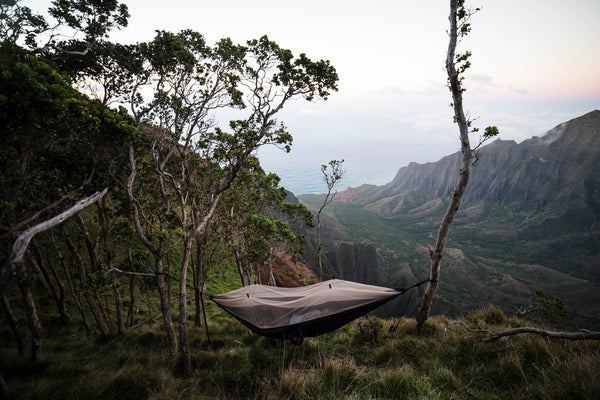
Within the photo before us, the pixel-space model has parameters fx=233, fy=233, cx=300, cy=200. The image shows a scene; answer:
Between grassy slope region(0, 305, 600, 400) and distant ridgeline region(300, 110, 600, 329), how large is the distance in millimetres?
44982

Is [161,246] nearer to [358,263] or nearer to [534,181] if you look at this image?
[358,263]

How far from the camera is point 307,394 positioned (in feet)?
11.0

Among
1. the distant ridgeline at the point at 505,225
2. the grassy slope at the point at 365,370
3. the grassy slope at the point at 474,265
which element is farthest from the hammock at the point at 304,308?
the distant ridgeline at the point at 505,225

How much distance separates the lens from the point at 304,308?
5.59 meters

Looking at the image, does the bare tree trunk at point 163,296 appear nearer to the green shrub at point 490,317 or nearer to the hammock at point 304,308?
the hammock at point 304,308

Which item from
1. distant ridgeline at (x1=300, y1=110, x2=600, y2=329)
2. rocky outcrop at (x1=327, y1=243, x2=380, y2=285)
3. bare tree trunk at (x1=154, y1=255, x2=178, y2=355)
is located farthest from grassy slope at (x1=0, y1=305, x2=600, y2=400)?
rocky outcrop at (x1=327, y1=243, x2=380, y2=285)

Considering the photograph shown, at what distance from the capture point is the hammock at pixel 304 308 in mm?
5105

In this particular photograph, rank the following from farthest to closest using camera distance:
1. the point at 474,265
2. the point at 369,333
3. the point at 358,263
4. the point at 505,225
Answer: the point at 505,225 < the point at 474,265 < the point at 358,263 < the point at 369,333

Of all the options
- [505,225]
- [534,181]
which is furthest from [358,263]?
[534,181]

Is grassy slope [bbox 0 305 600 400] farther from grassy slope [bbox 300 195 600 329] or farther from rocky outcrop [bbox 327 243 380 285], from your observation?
rocky outcrop [bbox 327 243 380 285]

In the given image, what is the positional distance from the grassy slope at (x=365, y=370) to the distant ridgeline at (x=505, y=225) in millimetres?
44982

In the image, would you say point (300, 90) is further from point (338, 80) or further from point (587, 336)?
point (587, 336)

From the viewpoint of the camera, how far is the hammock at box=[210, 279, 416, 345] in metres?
5.11

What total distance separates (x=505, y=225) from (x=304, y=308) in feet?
425
